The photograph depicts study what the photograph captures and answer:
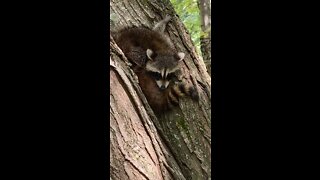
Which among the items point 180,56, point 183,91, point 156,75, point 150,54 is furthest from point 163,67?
point 183,91

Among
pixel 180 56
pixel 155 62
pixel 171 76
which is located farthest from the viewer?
pixel 155 62

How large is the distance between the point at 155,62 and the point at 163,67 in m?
0.14

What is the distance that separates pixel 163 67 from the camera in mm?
3242

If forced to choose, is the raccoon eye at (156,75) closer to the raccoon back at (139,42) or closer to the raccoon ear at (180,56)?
the raccoon back at (139,42)

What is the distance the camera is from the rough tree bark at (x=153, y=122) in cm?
189

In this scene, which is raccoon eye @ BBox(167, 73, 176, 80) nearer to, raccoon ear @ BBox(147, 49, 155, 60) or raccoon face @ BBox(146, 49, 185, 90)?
raccoon face @ BBox(146, 49, 185, 90)

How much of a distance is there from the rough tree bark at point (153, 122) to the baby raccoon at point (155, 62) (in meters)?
0.06

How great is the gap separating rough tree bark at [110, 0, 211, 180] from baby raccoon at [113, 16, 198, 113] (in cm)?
6

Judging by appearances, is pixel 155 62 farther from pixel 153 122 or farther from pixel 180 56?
pixel 153 122

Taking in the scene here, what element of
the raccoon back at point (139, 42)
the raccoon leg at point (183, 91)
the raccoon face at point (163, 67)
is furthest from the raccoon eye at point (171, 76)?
the raccoon leg at point (183, 91)

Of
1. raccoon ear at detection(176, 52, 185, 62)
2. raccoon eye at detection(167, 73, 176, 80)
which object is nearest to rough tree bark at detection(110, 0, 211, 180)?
raccoon ear at detection(176, 52, 185, 62)
